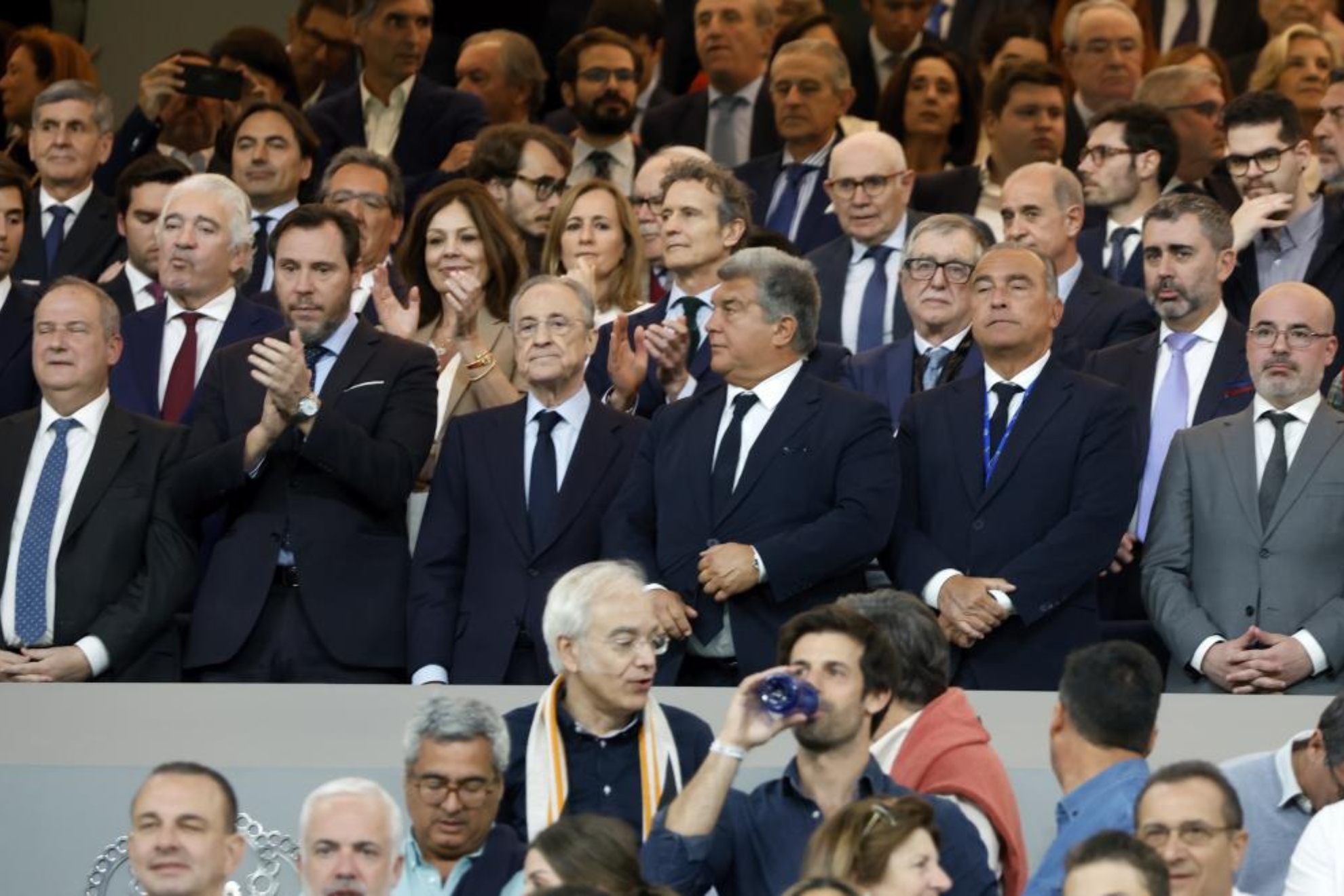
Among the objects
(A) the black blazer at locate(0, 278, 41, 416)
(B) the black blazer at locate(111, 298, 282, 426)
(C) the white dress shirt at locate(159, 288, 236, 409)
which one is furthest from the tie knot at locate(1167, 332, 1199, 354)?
(A) the black blazer at locate(0, 278, 41, 416)

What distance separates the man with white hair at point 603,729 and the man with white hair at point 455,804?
178 mm

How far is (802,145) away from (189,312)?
8.76 feet

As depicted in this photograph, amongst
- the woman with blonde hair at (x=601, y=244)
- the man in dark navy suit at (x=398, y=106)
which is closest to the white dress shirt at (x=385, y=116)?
the man in dark navy suit at (x=398, y=106)

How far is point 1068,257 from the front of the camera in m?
9.07

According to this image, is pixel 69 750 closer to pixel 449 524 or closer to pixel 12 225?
pixel 449 524

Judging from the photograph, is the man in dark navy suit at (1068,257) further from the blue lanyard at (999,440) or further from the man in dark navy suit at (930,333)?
the blue lanyard at (999,440)

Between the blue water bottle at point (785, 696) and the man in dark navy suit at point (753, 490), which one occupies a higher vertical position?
the man in dark navy suit at point (753, 490)

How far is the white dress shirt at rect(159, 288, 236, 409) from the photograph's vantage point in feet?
28.2

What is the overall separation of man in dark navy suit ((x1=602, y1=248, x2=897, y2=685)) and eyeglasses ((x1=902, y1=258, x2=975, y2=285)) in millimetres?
774

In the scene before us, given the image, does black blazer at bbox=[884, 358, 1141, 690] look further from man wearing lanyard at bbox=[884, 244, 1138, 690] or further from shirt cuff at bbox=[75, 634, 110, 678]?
shirt cuff at bbox=[75, 634, 110, 678]

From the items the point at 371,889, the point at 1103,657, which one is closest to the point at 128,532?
the point at 371,889

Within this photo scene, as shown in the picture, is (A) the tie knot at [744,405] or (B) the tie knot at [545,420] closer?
(A) the tie knot at [744,405]

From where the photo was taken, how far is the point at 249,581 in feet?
26.1

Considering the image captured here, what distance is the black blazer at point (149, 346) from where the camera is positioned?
8578mm
